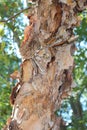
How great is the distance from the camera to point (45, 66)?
186 centimetres

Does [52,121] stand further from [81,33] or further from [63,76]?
[81,33]

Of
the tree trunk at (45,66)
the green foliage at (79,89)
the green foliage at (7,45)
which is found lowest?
the tree trunk at (45,66)

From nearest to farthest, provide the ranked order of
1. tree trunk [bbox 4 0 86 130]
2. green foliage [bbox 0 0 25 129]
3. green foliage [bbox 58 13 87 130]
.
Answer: tree trunk [bbox 4 0 86 130] → green foliage [bbox 0 0 25 129] → green foliage [bbox 58 13 87 130]

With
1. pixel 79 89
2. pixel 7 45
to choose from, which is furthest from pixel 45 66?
pixel 79 89

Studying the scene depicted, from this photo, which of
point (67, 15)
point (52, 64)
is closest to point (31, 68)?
point (52, 64)

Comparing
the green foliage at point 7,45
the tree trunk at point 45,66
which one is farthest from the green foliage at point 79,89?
the tree trunk at point 45,66

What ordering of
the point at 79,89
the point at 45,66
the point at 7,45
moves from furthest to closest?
the point at 79,89
the point at 7,45
the point at 45,66

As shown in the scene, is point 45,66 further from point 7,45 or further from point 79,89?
point 79,89

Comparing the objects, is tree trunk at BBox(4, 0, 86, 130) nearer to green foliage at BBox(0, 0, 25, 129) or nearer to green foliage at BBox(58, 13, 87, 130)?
green foliage at BBox(0, 0, 25, 129)

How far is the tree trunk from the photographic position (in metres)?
1.78

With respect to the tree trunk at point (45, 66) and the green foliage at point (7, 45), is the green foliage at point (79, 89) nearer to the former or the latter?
the green foliage at point (7, 45)

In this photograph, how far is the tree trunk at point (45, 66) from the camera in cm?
178

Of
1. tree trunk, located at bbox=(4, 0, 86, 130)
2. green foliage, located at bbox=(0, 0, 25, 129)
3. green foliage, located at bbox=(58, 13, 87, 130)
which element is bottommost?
tree trunk, located at bbox=(4, 0, 86, 130)

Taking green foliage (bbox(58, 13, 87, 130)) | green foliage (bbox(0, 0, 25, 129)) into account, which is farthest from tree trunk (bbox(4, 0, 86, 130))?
green foliage (bbox(58, 13, 87, 130))
